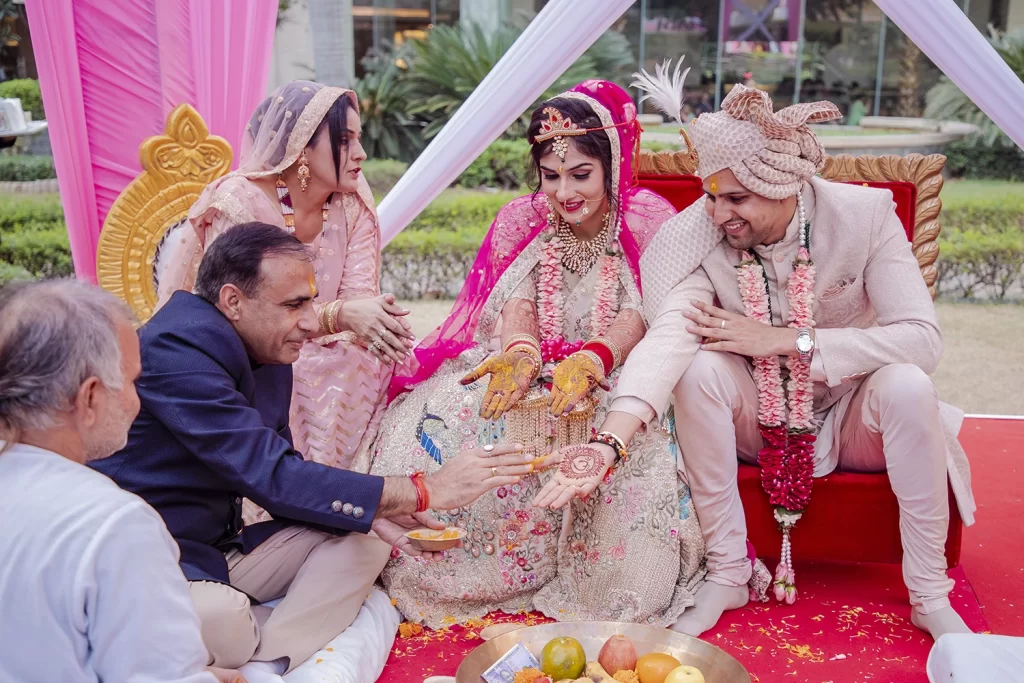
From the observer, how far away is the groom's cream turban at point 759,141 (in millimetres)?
3084

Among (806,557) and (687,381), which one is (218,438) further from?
(806,557)

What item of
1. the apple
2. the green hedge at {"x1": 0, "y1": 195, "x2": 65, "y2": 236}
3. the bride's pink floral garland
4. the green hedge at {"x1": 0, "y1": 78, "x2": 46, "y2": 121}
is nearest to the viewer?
the apple

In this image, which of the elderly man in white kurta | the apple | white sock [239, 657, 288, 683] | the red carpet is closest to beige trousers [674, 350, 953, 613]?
the elderly man in white kurta

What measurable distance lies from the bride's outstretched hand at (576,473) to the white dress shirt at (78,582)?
1320 millimetres

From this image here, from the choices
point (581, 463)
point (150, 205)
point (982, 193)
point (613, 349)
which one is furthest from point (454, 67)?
point (581, 463)

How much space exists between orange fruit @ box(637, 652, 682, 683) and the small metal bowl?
2.62 feet

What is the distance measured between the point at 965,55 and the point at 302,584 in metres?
3.00

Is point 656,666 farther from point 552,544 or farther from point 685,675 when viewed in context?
point 552,544

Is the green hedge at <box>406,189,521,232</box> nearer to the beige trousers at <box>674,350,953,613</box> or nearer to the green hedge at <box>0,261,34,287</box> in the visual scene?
the green hedge at <box>0,261,34,287</box>

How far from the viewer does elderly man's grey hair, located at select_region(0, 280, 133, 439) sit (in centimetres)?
168

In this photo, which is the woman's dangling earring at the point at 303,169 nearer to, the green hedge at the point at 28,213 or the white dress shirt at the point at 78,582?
the white dress shirt at the point at 78,582

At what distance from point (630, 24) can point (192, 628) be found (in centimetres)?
1036

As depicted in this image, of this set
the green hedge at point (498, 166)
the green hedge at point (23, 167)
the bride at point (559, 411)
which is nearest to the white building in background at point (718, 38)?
the green hedge at point (498, 166)

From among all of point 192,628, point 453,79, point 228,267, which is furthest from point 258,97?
point 453,79
